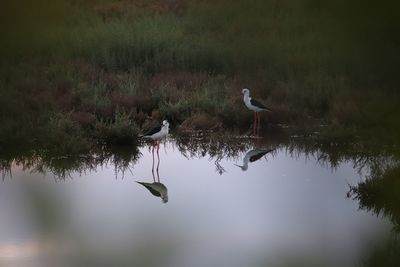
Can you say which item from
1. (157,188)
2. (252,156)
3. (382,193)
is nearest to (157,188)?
(157,188)

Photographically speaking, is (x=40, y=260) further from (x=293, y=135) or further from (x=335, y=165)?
(x=293, y=135)

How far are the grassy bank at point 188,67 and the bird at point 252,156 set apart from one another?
4.86ft

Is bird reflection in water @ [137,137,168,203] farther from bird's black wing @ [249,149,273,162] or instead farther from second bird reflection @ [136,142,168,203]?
bird's black wing @ [249,149,273,162]

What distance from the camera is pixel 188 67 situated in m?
17.1

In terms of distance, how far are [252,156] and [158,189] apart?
2168 mm

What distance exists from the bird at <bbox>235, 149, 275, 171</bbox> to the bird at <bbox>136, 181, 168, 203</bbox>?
139 centimetres

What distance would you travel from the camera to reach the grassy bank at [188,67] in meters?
13.4

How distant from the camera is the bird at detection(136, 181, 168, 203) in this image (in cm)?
968

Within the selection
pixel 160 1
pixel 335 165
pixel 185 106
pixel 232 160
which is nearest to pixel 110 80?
pixel 185 106

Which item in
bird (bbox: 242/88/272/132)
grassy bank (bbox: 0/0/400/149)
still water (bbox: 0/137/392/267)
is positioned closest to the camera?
still water (bbox: 0/137/392/267)

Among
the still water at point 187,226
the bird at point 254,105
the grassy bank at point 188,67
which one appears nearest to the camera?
the still water at point 187,226

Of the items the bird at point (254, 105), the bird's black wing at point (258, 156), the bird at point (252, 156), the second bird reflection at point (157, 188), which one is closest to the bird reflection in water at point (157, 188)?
the second bird reflection at point (157, 188)

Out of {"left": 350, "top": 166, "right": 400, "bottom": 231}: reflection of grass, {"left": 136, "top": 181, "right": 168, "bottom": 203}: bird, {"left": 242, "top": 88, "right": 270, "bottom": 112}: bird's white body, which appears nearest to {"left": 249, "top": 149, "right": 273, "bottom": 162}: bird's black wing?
{"left": 242, "top": 88, "right": 270, "bottom": 112}: bird's white body

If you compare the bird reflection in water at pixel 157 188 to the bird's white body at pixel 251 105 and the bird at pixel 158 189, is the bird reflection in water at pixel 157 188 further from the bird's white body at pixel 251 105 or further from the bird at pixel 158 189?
the bird's white body at pixel 251 105
